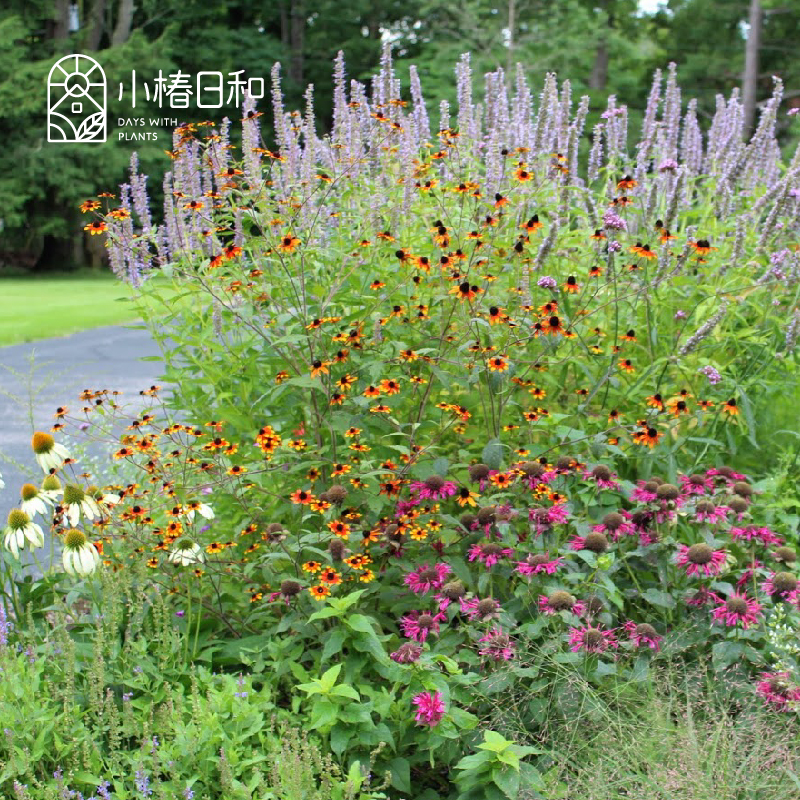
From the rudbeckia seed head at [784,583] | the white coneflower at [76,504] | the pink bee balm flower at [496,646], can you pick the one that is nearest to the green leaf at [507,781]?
the pink bee balm flower at [496,646]

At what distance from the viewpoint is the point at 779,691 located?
7.73 ft

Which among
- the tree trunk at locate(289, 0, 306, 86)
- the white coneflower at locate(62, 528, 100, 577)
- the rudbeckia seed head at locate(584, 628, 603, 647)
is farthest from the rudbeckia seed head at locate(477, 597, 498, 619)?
the tree trunk at locate(289, 0, 306, 86)

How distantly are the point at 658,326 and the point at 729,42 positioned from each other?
81.0 ft

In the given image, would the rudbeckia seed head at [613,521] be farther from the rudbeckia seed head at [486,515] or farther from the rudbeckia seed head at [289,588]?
the rudbeckia seed head at [289,588]

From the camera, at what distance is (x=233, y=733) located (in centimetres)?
225

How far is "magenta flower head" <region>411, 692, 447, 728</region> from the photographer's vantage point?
7.14 ft

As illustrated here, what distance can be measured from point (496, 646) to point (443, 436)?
1.13m

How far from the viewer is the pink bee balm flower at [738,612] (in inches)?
96.3

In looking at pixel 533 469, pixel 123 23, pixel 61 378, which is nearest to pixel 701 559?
pixel 533 469

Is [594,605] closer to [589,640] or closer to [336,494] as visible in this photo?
[589,640]

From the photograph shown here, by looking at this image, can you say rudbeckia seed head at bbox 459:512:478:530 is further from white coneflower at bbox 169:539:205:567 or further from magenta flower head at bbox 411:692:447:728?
white coneflower at bbox 169:539:205:567

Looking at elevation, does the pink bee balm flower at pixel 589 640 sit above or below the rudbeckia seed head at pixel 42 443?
below

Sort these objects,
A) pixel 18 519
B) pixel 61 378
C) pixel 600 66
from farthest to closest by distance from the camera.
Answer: pixel 600 66 → pixel 61 378 → pixel 18 519

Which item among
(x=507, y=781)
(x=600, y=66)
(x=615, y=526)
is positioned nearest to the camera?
(x=507, y=781)
